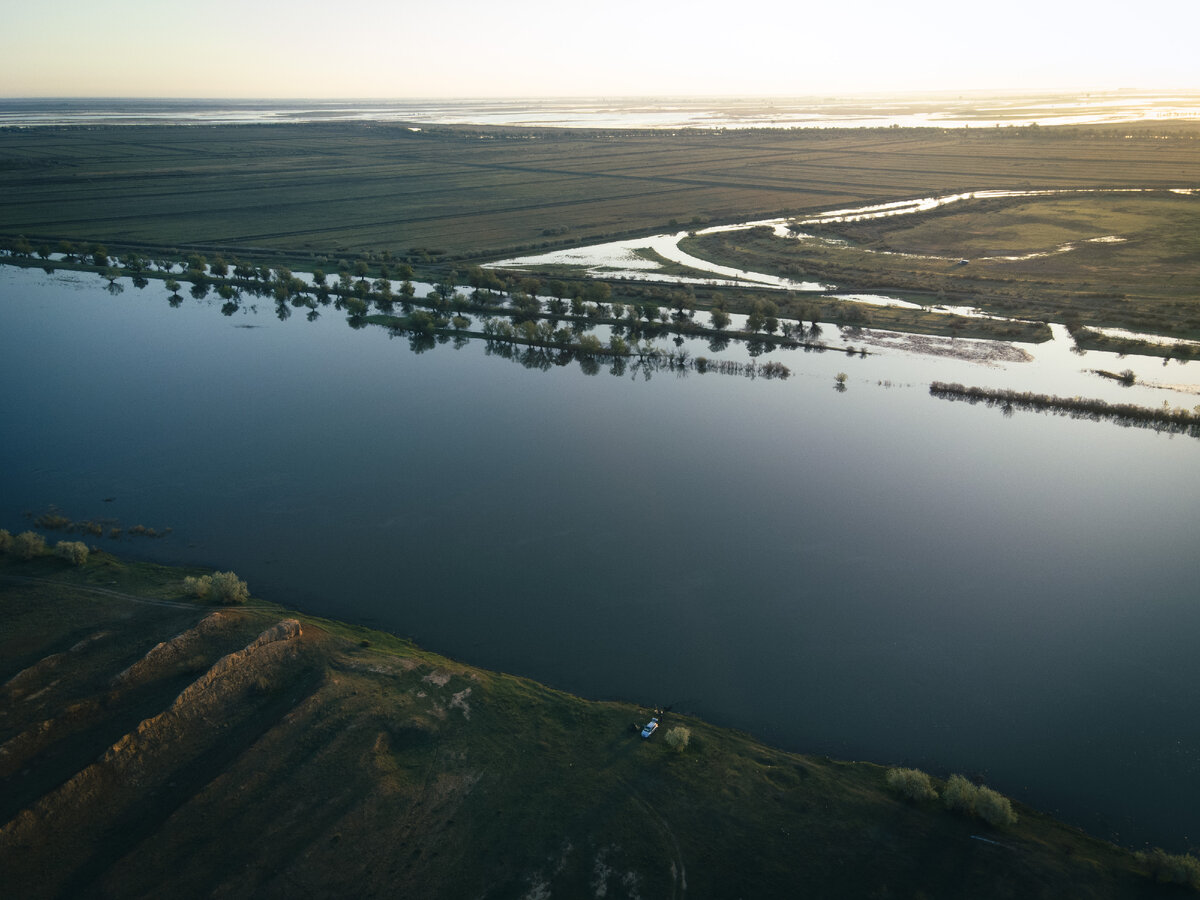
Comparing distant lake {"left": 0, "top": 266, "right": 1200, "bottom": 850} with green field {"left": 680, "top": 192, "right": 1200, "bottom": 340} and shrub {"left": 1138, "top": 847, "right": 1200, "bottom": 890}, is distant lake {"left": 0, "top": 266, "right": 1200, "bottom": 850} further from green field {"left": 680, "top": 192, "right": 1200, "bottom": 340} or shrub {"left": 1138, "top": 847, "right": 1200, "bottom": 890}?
green field {"left": 680, "top": 192, "right": 1200, "bottom": 340}

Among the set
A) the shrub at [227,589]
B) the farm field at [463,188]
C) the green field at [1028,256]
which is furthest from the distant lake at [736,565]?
the farm field at [463,188]

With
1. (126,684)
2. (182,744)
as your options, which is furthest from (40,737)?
(182,744)

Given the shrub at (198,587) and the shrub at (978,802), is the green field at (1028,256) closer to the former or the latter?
the shrub at (978,802)

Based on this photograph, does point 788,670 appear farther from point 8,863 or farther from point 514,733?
point 8,863

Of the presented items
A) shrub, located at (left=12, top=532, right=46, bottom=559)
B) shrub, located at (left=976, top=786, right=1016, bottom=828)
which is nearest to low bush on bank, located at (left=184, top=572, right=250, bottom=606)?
shrub, located at (left=12, top=532, right=46, bottom=559)

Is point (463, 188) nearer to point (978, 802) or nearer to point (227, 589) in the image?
point (227, 589)
